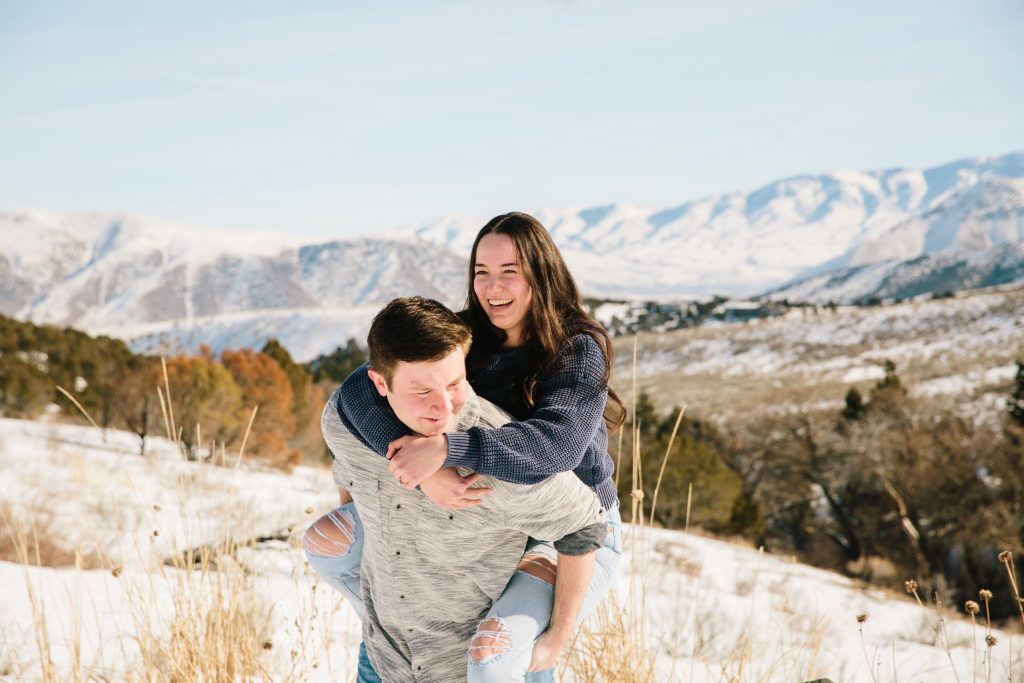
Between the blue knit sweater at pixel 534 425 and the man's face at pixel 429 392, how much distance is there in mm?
66

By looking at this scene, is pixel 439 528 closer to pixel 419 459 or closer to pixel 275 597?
pixel 419 459

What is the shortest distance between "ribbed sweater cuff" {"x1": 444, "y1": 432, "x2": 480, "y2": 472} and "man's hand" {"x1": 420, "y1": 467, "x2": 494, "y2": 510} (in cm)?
5

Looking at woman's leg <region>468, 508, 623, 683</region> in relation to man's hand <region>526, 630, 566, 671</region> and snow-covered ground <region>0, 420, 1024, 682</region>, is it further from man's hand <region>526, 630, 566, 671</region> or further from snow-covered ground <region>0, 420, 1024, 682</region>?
snow-covered ground <region>0, 420, 1024, 682</region>

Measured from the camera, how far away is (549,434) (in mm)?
1905

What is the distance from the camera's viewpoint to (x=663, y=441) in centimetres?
2278

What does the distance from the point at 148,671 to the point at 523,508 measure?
159 cm

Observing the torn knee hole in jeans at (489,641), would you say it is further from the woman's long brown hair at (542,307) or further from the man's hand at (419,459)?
the woman's long brown hair at (542,307)

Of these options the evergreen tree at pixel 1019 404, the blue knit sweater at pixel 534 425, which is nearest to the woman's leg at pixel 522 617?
the blue knit sweater at pixel 534 425

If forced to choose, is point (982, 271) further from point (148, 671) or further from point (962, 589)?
point (148, 671)

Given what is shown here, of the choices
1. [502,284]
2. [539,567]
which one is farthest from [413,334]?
[539,567]

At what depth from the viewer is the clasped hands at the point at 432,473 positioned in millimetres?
1789

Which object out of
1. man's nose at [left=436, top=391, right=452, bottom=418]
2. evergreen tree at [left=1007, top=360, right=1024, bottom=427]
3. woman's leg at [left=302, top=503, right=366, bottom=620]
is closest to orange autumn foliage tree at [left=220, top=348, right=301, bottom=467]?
woman's leg at [left=302, top=503, right=366, bottom=620]

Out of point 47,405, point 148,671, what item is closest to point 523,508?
point 148,671

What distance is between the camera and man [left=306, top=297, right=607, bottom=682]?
6.20 ft
